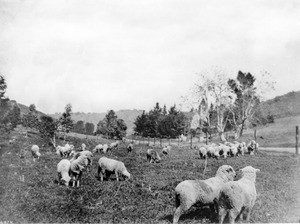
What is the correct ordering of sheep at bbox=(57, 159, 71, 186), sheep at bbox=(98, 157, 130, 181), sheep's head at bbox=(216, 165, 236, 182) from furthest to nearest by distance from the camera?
sheep at bbox=(98, 157, 130, 181), sheep at bbox=(57, 159, 71, 186), sheep's head at bbox=(216, 165, 236, 182)

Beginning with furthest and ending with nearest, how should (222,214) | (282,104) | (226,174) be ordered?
(282,104) → (226,174) → (222,214)

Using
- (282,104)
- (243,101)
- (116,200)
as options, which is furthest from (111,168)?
(282,104)

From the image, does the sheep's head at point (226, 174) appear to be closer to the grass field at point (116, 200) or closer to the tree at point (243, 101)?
the grass field at point (116, 200)

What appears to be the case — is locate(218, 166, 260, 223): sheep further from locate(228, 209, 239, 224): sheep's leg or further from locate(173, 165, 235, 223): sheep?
locate(173, 165, 235, 223): sheep

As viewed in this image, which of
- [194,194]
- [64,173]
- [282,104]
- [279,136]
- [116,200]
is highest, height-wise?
Answer: [282,104]

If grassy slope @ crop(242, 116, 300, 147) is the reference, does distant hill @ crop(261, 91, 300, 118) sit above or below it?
above

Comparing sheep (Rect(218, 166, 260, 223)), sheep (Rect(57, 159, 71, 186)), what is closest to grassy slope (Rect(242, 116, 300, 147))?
sheep (Rect(57, 159, 71, 186))

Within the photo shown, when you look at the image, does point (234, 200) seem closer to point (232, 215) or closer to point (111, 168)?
point (232, 215)

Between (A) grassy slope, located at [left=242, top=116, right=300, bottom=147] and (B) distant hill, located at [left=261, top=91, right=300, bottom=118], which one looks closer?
(A) grassy slope, located at [left=242, top=116, right=300, bottom=147]

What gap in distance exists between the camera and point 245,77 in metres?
70.9

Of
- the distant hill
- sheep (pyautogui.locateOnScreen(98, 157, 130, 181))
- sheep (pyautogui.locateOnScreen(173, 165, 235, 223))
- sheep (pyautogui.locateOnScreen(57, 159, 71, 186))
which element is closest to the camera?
sheep (pyautogui.locateOnScreen(173, 165, 235, 223))

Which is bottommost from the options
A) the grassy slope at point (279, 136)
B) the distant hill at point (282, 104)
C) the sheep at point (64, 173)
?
the sheep at point (64, 173)

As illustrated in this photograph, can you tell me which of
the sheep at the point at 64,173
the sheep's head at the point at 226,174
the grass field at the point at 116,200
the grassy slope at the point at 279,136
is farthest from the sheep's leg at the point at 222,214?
the grassy slope at the point at 279,136

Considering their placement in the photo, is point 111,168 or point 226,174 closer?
point 226,174
